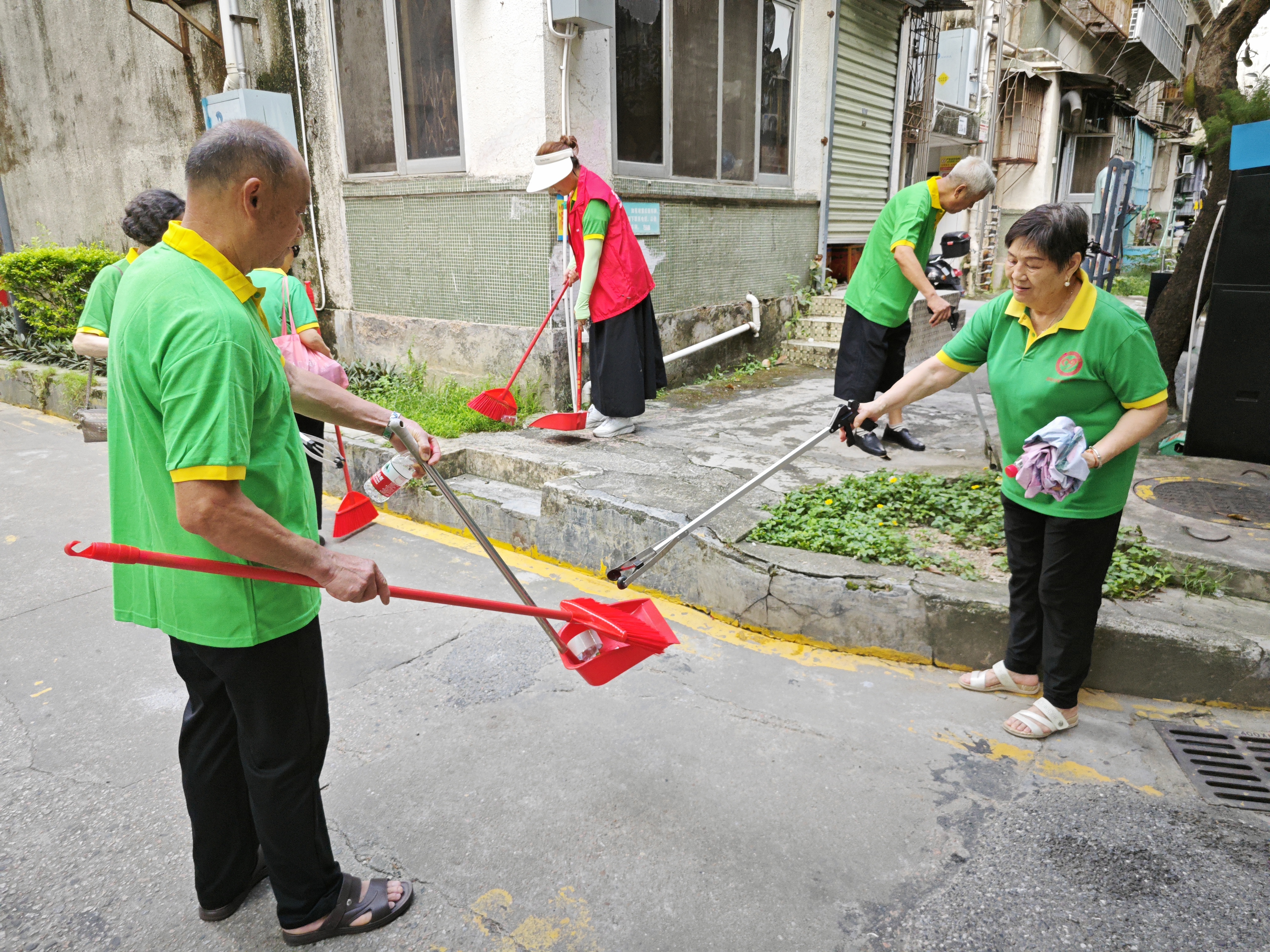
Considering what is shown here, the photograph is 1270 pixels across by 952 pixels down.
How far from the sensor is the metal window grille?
15.1m

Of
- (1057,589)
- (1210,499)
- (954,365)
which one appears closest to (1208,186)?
(1210,499)

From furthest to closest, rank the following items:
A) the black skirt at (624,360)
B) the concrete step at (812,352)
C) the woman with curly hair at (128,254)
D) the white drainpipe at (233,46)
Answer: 1. the concrete step at (812,352)
2. the white drainpipe at (233,46)
3. the black skirt at (624,360)
4. the woman with curly hair at (128,254)

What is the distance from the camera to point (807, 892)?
2.28 metres

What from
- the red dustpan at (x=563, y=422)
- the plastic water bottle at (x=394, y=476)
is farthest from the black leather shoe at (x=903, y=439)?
the plastic water bottle at (x=394, y=476)

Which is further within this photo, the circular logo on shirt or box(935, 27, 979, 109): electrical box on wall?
box(935, 27, 979, 109): electrical box on wall

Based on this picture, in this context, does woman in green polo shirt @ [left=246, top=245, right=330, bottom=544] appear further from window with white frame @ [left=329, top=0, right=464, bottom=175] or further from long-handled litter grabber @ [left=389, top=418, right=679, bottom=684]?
window with white frame @ [left=329, top=0, right=464, bottom=175]

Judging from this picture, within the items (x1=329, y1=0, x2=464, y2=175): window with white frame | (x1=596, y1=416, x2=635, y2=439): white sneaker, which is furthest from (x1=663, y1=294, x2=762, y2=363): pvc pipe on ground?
(x1=329, y1=0, x2=464, y2=175): window with white frame

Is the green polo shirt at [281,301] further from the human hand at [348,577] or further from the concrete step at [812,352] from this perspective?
the concrete step at [812,352]

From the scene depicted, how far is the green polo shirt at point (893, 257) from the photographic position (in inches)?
194

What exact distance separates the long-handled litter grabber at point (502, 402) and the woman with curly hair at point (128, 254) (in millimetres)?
2230

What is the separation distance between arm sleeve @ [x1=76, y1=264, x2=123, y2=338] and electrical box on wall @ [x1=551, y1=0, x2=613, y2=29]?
11.0 ft

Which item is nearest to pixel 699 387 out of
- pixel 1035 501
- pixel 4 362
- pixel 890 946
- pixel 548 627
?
pixel 1035 501

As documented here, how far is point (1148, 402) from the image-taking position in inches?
103

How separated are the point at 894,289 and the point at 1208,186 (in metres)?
3.07
